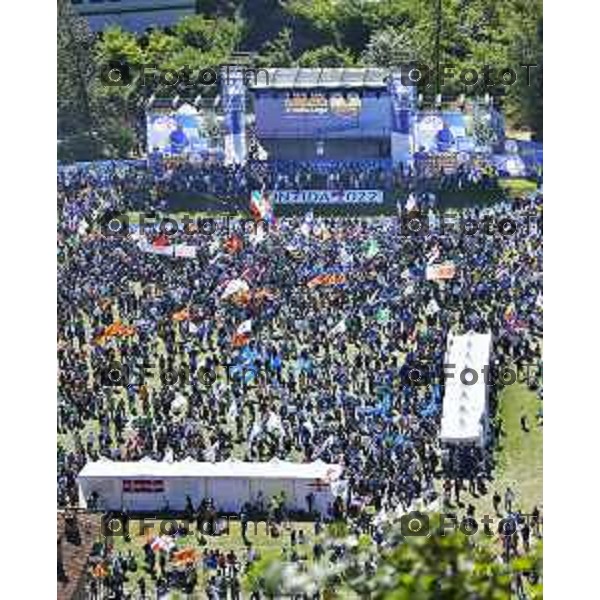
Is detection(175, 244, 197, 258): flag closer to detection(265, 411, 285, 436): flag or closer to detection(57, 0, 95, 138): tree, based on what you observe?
detection(265, 411, 285, 436): flag

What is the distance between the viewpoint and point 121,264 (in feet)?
159

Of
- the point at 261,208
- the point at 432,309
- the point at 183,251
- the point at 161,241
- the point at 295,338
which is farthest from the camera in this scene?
the point at 261,208

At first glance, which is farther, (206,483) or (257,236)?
(257,236)

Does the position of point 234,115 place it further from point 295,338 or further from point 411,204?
point 295,338

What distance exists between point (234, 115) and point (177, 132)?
1.97 meters

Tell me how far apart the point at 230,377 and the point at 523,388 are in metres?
6.49

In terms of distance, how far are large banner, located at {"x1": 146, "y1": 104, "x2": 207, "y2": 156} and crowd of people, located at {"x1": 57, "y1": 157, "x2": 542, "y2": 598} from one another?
14.0ft

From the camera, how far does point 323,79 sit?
59094 mm

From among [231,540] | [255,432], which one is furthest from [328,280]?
[231,540]

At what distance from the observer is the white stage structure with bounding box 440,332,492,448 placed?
35812 millimetres

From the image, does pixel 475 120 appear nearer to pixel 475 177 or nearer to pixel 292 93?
pixel 475 177

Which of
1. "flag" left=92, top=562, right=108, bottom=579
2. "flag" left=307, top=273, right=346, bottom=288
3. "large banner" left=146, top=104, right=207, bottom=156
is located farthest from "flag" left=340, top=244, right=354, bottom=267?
"flag" left=92, top=562, right=108, bottom=579
